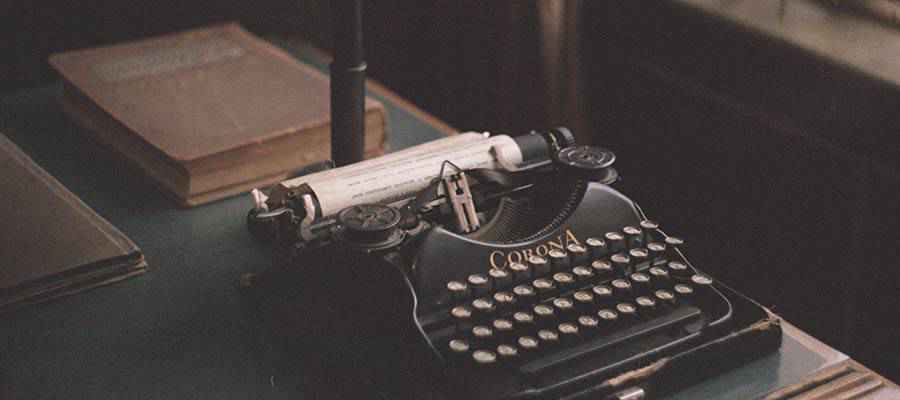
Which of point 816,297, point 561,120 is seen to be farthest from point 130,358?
point 561,120

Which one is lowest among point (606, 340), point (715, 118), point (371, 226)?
point (715, 118)

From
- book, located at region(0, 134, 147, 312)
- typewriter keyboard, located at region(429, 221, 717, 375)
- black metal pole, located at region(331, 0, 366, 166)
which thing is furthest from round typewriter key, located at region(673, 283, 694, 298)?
book, located at region(0, 134, 147, 312)

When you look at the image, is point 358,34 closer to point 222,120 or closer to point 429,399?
point 222,120

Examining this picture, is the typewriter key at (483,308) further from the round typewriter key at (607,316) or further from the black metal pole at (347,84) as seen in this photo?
the black metal pole at (347,84)

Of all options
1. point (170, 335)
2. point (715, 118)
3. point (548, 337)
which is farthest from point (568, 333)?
point (715, 118)

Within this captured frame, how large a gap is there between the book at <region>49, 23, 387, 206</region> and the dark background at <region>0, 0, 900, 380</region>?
0.80 ft

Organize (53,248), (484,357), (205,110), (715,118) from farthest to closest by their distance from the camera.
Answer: (715,118) → (205,110) → (53,248) → (484,357)

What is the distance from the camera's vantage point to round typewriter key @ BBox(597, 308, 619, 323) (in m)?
1.12

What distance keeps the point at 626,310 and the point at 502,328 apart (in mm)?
141

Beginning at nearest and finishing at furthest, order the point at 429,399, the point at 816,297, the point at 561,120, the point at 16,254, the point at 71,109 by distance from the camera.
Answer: the point at 429,399 → the point at 16,254 → the point at 71,109 → the point at 816,297 → the point at 561,120

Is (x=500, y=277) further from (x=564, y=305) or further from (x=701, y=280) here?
(x=701, y=280)

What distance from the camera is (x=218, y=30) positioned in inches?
73.6

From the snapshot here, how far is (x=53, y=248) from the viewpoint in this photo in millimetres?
1272

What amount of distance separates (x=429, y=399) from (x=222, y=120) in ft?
2.18
